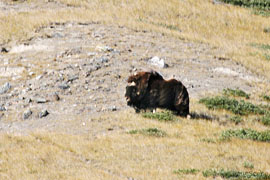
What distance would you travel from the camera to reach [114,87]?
883 inches

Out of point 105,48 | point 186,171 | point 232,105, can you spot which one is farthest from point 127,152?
point 105,48

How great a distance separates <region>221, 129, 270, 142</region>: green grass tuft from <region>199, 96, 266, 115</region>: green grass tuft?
3329 mm

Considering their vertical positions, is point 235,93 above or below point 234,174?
below

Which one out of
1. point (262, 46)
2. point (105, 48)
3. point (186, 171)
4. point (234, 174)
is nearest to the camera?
point (234, 174)

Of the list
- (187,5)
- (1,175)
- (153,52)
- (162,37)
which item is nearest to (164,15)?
(187,5)

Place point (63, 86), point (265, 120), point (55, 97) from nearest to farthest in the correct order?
point (265, 120), point (55, 97), point (63, 86)

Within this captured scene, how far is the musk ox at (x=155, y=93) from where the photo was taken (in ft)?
63.8

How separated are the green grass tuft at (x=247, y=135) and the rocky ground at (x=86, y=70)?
4.70 metres

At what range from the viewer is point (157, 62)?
25922mm

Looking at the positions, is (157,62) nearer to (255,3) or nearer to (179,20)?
(179,20)

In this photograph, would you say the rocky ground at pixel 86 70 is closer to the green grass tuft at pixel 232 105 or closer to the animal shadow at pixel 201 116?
the green grass tuft at pixel 232 105

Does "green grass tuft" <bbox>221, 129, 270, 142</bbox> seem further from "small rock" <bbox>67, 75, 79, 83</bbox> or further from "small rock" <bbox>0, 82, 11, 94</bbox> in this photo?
"small rock" <bbox>0, 82, 11, 94</bbox>

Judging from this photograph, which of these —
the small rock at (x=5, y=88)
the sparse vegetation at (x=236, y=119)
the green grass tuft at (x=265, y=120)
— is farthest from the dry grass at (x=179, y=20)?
the sparse vegetation at (x=236, y=119)

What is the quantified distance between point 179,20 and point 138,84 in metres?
20.5
